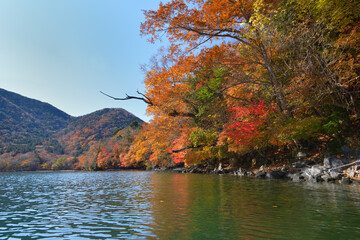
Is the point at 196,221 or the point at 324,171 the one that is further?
the point at 324,171

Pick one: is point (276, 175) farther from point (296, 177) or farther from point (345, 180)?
point (345, 180)

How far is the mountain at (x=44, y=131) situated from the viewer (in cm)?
6888

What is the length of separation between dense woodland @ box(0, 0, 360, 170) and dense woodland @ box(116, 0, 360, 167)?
A: 0.18ft

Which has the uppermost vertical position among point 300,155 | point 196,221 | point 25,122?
point 25,122

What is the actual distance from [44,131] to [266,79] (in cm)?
12745

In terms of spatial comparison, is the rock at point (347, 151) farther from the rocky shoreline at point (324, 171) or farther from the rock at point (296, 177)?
the rock at point (296, 177)

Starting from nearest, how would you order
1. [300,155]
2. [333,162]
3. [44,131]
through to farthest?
[333,162] < [300,155] < [44,131]

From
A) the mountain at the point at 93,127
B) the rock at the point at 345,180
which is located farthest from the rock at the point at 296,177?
the mountain at the point at 93,127

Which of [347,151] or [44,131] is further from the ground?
[44,131]

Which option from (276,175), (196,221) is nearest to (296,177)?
(276,175)

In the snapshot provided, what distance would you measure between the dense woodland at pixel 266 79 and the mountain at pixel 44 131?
163ft

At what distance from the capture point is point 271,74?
11.3 meters

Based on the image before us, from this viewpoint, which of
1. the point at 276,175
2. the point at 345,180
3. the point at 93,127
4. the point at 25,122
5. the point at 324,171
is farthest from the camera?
the point at 25,122

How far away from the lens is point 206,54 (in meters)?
12.3
